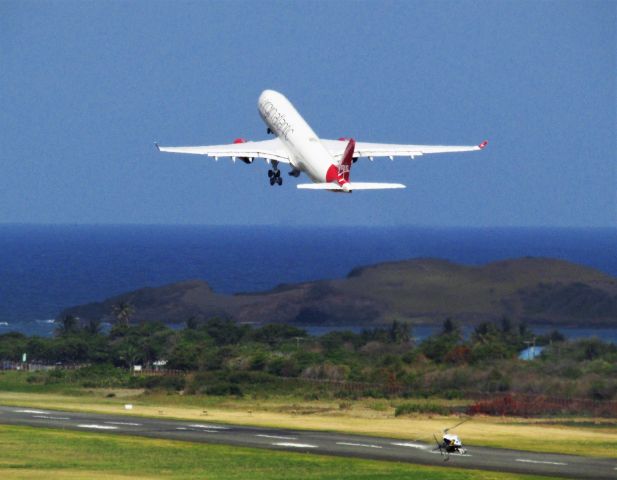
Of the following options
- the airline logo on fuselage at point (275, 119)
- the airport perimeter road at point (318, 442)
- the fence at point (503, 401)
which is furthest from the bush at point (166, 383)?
the airline logo on fuselage at point (275, 119)

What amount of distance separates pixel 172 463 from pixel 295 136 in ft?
131

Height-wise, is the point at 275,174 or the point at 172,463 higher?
the point at 275,174

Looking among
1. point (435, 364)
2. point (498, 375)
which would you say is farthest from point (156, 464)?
point (435, 364)

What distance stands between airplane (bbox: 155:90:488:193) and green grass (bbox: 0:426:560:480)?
84.5ft

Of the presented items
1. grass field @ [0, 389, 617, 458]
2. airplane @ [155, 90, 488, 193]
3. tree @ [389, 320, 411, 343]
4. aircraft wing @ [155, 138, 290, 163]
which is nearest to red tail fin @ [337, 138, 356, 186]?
airplane @ [155, 90, 488, 193]

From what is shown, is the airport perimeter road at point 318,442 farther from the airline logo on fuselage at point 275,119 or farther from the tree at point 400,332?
the tree at point 400,332

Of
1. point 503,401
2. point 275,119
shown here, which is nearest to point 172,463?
point 503,401

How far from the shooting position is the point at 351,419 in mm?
123188

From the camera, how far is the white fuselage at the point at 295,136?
122875 mm

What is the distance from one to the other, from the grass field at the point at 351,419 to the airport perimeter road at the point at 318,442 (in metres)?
3.33

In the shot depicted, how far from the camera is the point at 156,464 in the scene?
94.3 m

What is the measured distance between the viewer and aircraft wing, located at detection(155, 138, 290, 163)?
420 ft

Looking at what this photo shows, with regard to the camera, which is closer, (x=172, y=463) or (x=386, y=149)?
(x=172, y=463)

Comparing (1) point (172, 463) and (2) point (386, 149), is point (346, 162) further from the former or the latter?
(1) point (172, 463)
